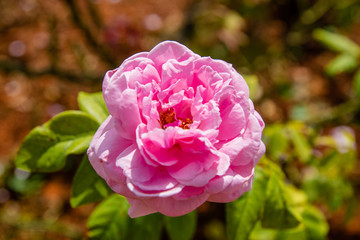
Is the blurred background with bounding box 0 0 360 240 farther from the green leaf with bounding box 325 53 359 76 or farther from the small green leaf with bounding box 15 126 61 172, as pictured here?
the small green leaf with bounding box 15 126 61 172

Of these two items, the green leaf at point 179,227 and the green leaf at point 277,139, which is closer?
the green leaf at point 179,227

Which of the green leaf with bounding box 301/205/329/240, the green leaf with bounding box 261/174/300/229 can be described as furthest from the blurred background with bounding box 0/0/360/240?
the green leaf with bounding box 261/174/300/229

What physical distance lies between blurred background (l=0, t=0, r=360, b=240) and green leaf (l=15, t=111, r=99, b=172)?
760mm

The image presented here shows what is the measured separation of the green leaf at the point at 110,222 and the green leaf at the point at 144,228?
0.02 metres

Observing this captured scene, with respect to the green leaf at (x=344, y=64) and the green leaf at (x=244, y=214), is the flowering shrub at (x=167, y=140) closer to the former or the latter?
the green leaf at (x=244, y=214)

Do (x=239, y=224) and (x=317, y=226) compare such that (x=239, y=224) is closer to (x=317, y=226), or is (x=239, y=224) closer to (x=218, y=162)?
(x=218, y=162)

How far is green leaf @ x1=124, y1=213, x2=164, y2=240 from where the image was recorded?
37.0 inches

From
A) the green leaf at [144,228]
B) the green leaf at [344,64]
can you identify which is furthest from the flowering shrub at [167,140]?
the green leaf at [344,64]

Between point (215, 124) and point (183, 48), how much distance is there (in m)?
0.19

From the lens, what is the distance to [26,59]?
2.65 metres


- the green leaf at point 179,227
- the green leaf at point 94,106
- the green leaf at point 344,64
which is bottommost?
the green leaf at point 344,64

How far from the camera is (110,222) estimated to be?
3.10 feet

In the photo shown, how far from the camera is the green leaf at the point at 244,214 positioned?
89 cm

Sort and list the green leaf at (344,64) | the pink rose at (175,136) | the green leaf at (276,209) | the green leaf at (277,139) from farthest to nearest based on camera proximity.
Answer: the green leaf at (344,64), the green leaf at (277,139), the green leaf at (276,209), the pink rose at (175,136)
